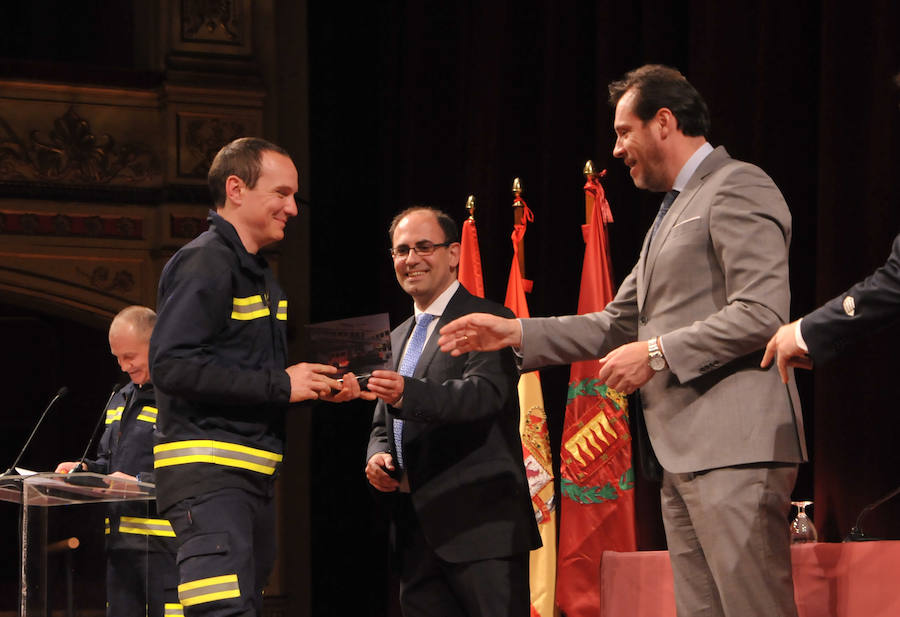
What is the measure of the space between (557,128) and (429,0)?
183cm

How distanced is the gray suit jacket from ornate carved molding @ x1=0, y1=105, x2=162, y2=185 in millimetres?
5462

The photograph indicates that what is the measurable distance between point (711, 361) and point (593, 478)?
195cm

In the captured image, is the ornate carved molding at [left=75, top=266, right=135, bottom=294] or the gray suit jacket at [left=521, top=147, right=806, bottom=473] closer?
the gray suit jacket at [left=521, top=147, right=806, bottom=473]

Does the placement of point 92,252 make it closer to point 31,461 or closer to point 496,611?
point 31,461

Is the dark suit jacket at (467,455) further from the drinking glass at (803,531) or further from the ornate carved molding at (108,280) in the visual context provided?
the ornate carved molding at (108,280)

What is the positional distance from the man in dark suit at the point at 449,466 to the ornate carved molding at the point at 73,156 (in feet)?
14.8

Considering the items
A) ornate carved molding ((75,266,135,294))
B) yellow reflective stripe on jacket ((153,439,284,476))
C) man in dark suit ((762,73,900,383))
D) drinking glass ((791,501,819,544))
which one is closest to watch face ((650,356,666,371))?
man in dark suit ((762,73,900,383))

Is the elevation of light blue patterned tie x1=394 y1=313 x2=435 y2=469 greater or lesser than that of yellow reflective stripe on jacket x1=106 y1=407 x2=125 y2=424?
greater

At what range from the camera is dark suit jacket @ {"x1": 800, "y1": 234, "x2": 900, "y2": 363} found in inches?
82.4

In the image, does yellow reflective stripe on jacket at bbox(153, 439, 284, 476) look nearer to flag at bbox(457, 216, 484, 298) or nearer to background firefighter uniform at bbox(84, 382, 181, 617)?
background firefighter uniform at bbox(84, 382, 181, 617)

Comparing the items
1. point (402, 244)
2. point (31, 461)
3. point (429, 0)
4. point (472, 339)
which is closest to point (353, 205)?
point (429, 0)

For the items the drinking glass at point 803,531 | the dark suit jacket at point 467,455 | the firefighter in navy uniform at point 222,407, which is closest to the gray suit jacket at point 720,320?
the dark suit jacket at point 467,455

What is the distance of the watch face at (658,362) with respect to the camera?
94.4 inches

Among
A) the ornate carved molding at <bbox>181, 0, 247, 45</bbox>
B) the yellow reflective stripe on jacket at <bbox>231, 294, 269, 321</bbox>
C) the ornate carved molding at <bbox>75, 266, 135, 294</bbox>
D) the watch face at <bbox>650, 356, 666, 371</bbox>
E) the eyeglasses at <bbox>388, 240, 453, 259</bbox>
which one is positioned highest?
the ornate carved molding at <bbox>181, 0, 247, 45</bbox>
